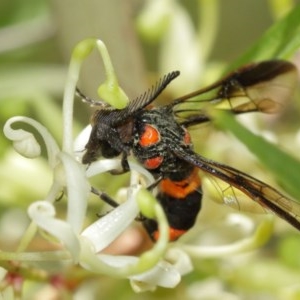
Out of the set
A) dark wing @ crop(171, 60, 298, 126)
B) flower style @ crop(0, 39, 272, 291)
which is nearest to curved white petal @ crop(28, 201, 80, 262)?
flower style @ crop(0, 39, 272, 291)

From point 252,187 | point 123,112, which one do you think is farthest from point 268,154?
point 123,112

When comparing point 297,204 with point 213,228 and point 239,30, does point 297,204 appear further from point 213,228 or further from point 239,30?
point 239,30

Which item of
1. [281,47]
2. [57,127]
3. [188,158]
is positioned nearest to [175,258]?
[188,158]

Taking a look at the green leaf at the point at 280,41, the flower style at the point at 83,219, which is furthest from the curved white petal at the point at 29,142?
the green leaf at the point at 280,41

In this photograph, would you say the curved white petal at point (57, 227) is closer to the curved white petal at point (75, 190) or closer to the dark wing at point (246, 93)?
the curved white petal at point (75, 190)

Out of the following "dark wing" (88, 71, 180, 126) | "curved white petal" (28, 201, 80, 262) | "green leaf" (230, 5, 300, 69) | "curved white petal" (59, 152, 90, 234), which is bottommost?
"curved white petal" (28, 201, 80, 262)

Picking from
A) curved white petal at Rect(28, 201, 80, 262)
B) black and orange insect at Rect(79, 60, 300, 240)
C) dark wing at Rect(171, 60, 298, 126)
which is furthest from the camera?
dark wing at Rect(171, 60, 298, 126)

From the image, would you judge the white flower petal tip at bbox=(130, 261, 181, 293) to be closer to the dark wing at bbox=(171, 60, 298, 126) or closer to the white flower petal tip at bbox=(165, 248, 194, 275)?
the white flower petal tip at bbox=(165, 248, 194, 275)
